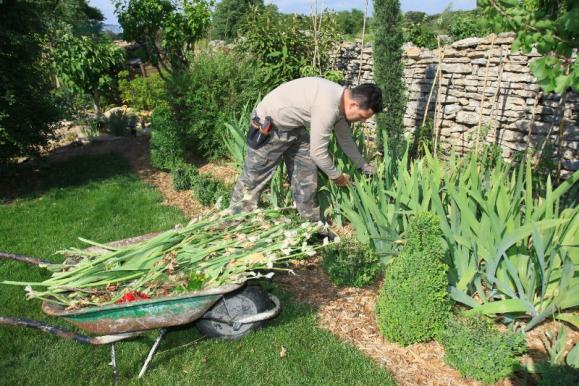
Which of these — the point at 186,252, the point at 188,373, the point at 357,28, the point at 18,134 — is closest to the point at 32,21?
the point at 18,134

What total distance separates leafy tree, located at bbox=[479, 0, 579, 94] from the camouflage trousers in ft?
5.83

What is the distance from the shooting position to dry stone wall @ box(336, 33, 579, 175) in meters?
5.70

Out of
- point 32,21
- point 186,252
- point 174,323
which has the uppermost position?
point 32,21

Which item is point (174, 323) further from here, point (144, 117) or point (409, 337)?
point (144, 117)

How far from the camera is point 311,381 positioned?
255cm

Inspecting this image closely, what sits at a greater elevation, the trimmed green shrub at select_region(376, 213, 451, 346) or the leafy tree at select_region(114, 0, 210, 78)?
the leafy tree at select_region(114, 0, 210, 78)

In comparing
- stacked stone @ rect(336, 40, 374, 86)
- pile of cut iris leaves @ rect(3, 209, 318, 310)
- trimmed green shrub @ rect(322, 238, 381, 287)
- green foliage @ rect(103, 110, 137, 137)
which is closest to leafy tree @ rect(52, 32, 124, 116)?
green foliage @ rect(103, 110, 137, 137)

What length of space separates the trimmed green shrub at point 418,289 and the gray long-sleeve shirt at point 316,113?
0.98 metres

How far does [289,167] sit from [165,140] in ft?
11.2

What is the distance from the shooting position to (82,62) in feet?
30.8

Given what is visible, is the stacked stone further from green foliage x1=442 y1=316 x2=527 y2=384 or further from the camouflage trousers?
green foliage x1=442 y1=316 x2=527 y2=384

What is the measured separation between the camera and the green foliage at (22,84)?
591 centimetres

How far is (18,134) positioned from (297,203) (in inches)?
182

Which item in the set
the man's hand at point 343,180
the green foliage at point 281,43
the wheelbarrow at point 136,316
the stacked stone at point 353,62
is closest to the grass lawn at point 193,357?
the wheelbarrow at point 136,316
